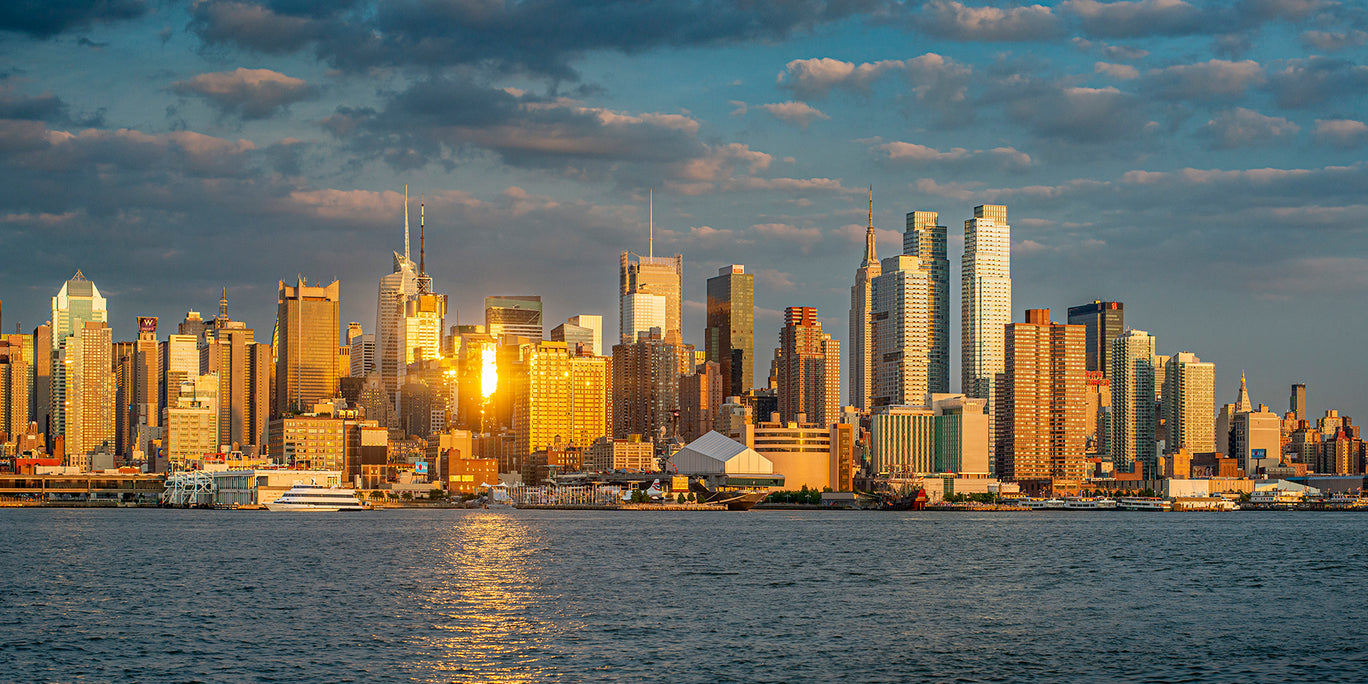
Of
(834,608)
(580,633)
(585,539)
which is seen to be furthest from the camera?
(585,539)

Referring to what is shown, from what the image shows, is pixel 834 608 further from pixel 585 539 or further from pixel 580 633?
pixel 585 539

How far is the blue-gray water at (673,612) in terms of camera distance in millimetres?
52656

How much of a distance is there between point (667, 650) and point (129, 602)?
1244 inches

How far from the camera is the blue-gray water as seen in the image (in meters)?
Answer: 52.7

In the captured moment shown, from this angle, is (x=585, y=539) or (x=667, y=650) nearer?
(x=667, y=650)

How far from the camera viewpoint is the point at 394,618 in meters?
66.0

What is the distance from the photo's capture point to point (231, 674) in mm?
50562

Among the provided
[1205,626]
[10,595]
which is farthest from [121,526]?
[1205,626]

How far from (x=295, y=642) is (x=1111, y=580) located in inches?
2054

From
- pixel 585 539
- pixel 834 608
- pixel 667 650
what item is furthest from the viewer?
pixel 585 539

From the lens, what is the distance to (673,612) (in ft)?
225

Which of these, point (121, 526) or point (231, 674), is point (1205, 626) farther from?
point (121, 526)

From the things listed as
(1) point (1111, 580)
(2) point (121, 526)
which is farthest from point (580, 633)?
(2) point (121, 526)

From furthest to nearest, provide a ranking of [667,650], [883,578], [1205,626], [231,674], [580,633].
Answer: [883,578], [1205,626], [580,633], [667,650], [231,674]
